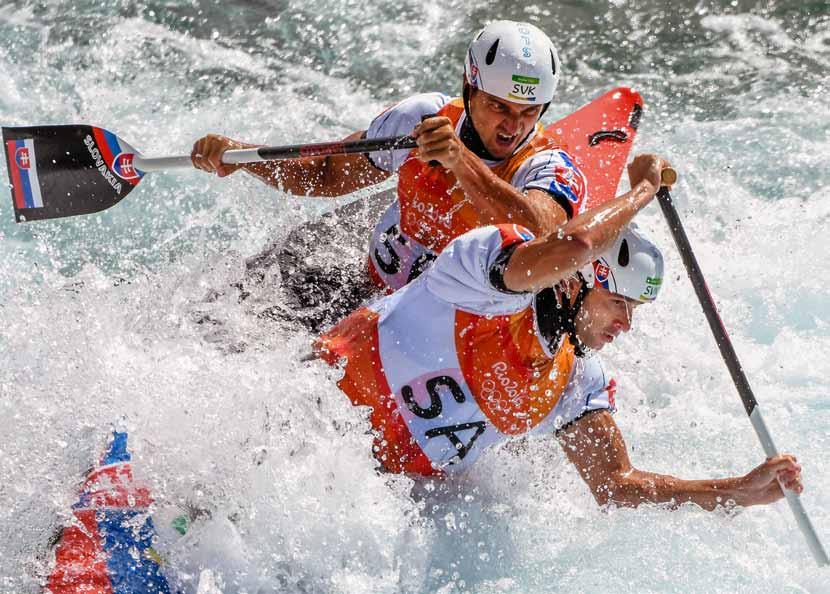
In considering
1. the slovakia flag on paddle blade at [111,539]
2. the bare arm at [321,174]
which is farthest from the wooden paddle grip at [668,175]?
the slovakia flag on paddle blade at [111,539]

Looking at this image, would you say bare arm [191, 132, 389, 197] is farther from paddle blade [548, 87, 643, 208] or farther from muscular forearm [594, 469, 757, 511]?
muscular forearm [594, 469, 757, 511]

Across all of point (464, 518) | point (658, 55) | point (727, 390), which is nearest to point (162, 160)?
point (464, 518)

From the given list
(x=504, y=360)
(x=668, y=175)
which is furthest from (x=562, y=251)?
(x=668, y=175)

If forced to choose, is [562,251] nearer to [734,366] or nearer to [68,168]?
[734,366]

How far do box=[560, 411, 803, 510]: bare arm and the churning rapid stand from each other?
263 millimetres

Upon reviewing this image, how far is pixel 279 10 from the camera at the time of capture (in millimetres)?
7941

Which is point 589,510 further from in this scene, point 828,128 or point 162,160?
point 828,128

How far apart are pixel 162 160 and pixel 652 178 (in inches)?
79.7

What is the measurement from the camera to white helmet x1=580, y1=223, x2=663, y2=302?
3215 mm

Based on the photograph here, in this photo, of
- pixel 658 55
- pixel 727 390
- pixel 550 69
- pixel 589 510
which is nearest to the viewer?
pixel 550 69

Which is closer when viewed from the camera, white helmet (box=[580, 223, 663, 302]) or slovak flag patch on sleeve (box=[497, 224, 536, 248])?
slovak flag patch on sleeve (box=[497, 224, 536, 248])

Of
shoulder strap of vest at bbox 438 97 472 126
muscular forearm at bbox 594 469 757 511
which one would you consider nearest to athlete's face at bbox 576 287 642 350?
muscular forearm at bbox 594 469 757 511

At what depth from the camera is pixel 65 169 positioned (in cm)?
441

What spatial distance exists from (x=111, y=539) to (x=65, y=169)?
6.44 feet
